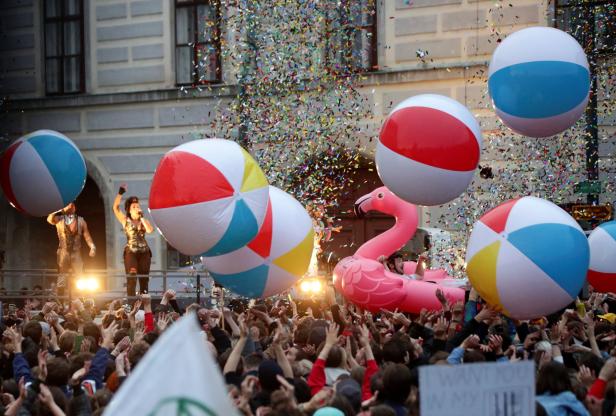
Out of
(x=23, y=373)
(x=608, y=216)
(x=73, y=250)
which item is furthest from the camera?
(x=73, y=250)

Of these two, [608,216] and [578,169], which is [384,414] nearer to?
[608,216]

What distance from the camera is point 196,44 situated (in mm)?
17797

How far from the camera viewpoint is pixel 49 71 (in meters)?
18.9

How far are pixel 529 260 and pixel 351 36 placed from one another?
10.2m

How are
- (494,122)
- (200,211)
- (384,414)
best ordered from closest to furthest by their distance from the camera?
(384,414) → (200,211) → (494,122)

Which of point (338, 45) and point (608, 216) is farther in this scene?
point (338, 45)

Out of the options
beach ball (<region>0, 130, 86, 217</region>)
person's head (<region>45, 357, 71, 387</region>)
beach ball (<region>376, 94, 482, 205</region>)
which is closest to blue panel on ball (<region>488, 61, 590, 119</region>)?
beach ball (<region>376, 94, 482, 205</region>)

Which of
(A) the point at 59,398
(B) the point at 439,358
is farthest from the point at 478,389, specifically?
(A) the point at 59,398

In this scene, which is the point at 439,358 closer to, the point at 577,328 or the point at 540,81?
the point at 577,328

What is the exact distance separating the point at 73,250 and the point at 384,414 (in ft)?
33.9

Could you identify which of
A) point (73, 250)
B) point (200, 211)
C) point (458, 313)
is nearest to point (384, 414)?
point (200, 211)

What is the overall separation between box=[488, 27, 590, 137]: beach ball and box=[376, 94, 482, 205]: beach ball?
354 millimetres

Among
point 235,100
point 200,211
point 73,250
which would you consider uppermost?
point 235,100

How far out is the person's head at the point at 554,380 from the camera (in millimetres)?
5047
